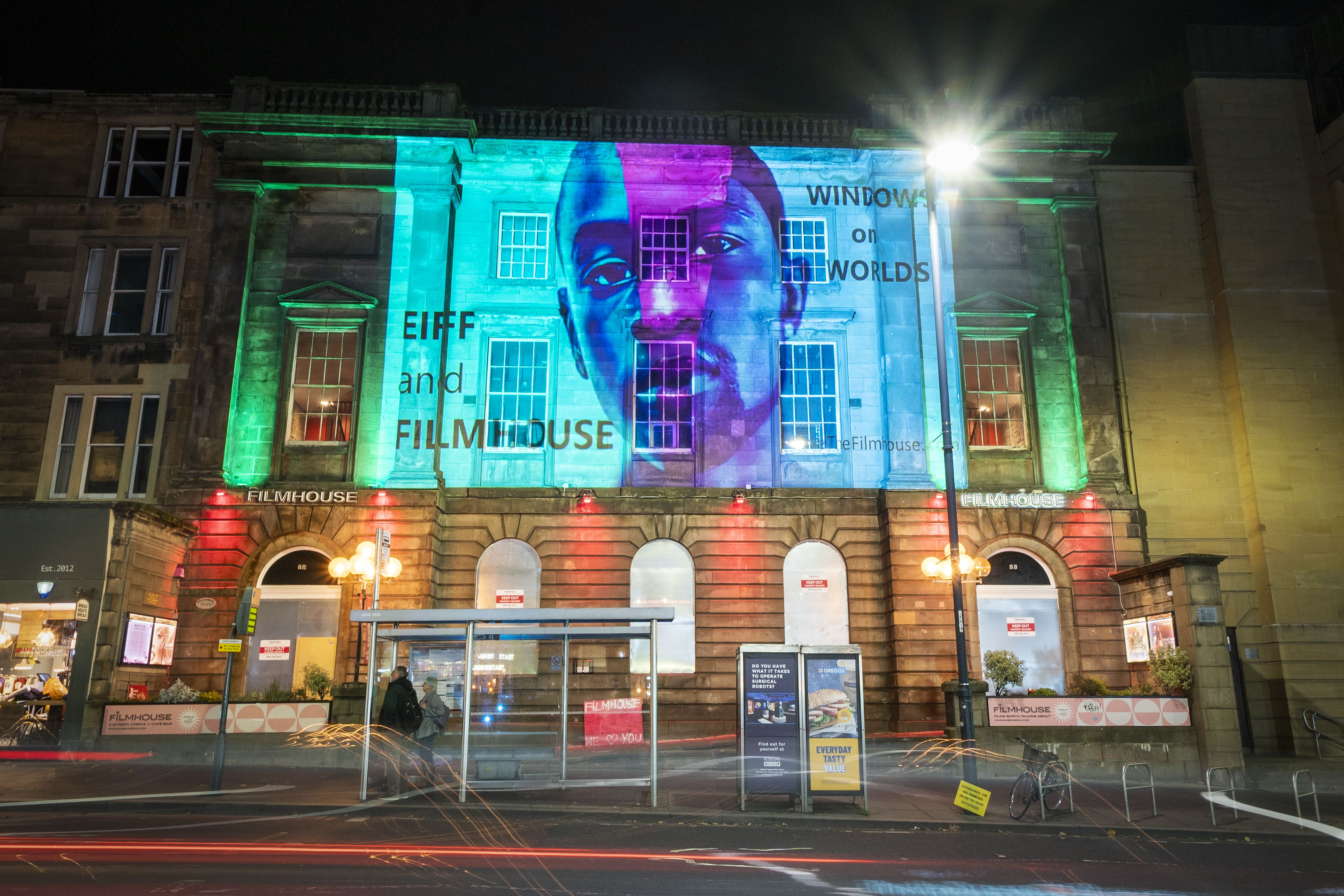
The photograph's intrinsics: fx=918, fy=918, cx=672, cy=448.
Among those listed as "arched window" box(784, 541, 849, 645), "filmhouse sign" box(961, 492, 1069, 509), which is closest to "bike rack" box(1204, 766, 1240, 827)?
"filmhouse sign" box(961, 492, 1069, 509)

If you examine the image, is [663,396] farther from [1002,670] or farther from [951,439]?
[1002,670]

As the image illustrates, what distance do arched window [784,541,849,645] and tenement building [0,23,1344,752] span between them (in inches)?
4.5

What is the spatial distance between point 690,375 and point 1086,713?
13.2m

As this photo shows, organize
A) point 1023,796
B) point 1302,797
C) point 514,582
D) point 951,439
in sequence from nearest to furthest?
point 1023,796 < point 951,439 < point 1302,797 < point 514,582

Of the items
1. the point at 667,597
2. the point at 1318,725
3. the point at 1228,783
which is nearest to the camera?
the point at 1228,783

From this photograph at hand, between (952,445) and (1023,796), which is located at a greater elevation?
(952,445)

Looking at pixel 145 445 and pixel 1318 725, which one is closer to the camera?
pixel 1318 725

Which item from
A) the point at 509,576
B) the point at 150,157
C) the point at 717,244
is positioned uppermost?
the point at 150,157

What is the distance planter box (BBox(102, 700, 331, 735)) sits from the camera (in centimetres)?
2033

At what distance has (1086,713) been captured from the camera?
794 inches

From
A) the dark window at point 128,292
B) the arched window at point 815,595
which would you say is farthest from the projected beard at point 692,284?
the dark window at point 128,292

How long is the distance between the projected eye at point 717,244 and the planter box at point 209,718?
15951 millimetres

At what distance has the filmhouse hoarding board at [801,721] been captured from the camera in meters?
14.5

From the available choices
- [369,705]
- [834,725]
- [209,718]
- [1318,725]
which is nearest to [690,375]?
[834,725]
